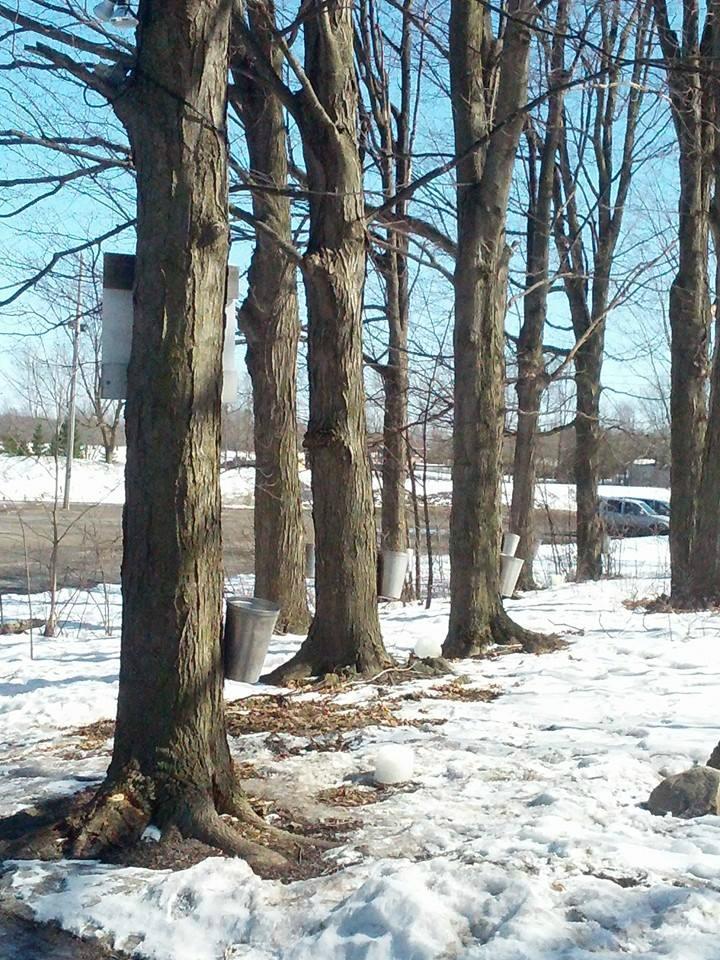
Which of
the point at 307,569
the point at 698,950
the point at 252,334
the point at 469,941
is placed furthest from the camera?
the point at 307,569

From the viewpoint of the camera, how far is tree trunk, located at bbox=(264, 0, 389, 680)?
25.1ft

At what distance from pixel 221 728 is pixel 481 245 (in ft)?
18.1

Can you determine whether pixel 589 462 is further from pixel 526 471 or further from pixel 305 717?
pixel 305 717

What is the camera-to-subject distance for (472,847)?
4.13 m

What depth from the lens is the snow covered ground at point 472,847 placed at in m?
3.47

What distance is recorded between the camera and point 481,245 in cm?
894

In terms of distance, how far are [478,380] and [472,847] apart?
17.5ft

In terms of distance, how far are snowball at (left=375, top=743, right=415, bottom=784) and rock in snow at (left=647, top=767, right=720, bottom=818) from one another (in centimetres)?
118

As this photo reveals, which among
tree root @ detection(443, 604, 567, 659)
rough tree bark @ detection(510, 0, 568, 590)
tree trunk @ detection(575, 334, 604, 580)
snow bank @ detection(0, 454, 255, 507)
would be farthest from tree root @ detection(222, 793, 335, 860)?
snow bank @ detection(0, 454, 255, 507)

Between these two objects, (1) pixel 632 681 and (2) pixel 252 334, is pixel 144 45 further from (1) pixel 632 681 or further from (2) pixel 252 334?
(2) pixel 252 334

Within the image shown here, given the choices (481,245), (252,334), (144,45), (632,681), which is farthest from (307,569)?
(144,45)

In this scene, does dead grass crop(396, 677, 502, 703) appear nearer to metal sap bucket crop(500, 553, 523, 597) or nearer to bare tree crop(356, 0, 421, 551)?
metal sap bucket crop(500, 553, 523, 597)

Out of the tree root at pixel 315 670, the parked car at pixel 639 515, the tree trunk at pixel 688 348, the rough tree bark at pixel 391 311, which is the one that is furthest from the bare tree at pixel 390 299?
the parked car at pixel 639 515

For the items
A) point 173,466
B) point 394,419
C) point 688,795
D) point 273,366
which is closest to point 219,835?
point 173,466
